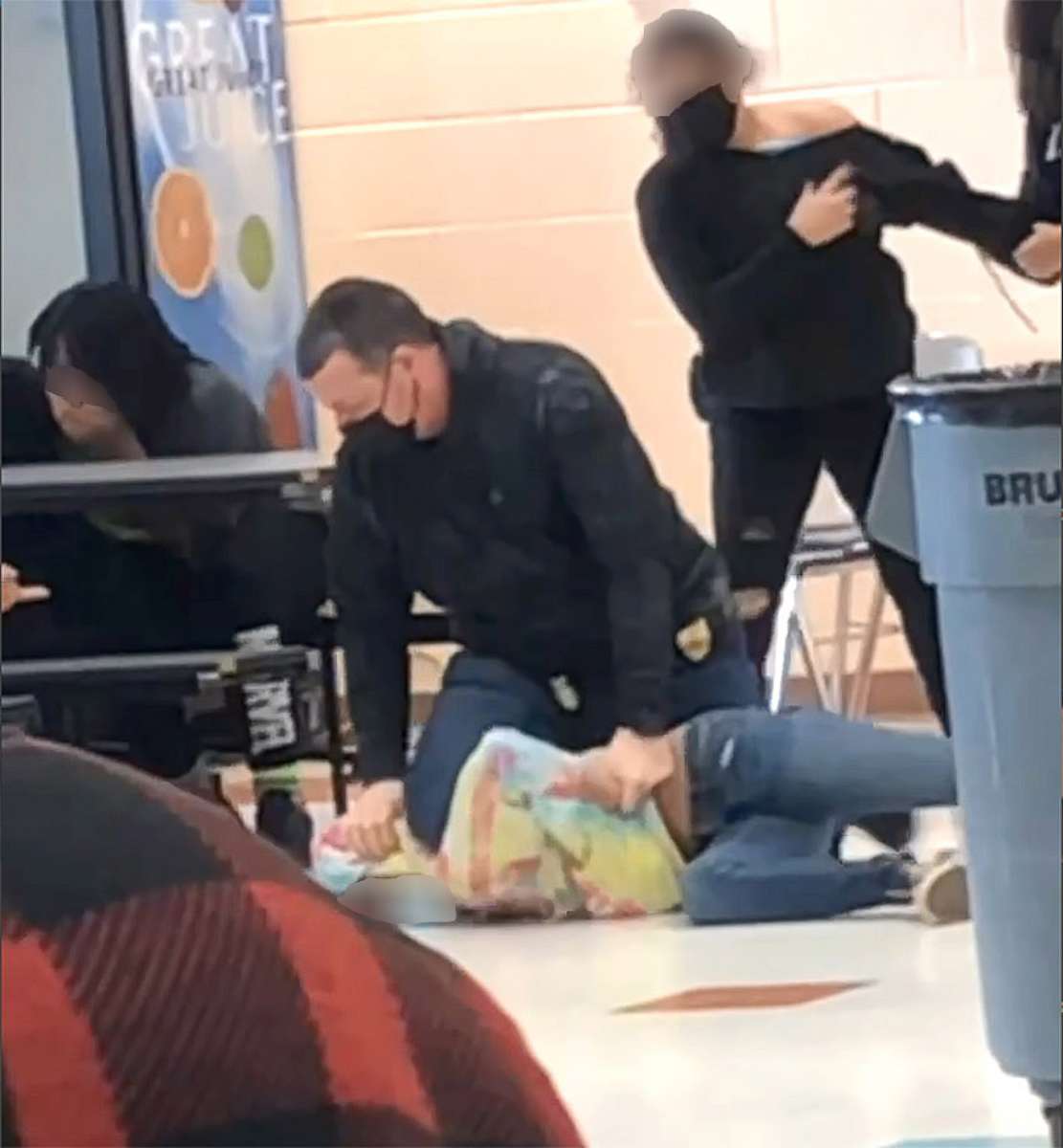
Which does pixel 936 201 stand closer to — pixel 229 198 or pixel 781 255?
pixel 781 255

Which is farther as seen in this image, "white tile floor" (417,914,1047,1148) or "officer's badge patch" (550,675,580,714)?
"officer's badge patch" (550,675,580,714)

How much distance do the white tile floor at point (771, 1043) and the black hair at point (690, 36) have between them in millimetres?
384

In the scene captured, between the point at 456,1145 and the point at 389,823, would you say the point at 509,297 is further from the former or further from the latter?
the point at 456,1145

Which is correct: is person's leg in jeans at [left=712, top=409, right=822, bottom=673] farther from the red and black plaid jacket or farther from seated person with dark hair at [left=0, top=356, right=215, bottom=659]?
the red and black plaid jacket

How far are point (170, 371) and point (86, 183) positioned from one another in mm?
179

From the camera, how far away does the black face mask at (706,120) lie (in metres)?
1.15

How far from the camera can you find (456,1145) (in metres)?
0.79

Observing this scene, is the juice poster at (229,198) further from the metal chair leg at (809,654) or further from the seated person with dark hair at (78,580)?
the metal chair leg at (809,654)

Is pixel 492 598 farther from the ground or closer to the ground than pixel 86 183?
closer to the ground

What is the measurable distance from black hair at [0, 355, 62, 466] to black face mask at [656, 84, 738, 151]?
325 mm

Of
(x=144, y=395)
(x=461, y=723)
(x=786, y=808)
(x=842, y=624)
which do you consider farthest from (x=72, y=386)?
(x=786, y=808)

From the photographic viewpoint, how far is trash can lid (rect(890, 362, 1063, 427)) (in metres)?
0.81

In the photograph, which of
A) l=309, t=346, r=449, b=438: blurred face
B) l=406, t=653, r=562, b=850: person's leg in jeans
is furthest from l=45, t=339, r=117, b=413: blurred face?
l=406, t=653, r=562, b=850: person's leg in jeans

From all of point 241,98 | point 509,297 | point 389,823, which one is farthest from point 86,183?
point 389,823
